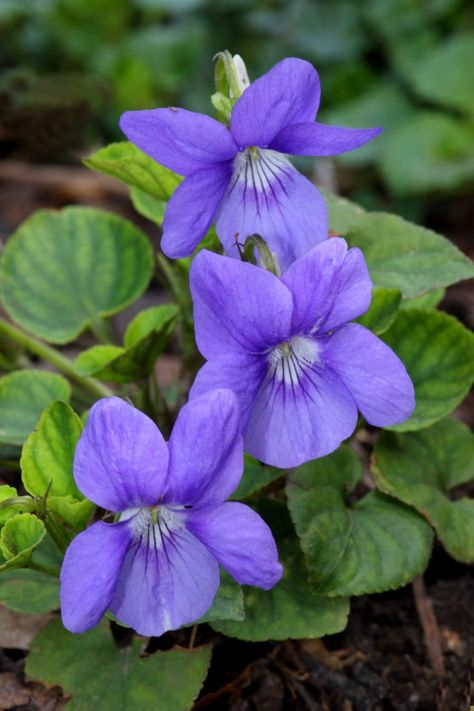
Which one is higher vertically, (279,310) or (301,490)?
(279,310)

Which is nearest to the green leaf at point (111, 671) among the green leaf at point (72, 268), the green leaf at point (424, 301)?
the green leaf at point (72, 268)

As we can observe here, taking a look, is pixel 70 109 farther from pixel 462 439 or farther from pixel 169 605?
pixel 169 605

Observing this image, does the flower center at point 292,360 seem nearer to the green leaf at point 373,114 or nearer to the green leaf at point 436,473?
the green leaf at point 436,473

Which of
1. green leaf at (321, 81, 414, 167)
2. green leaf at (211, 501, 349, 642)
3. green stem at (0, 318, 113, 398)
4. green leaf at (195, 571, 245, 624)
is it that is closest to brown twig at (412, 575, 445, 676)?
green leaf at (211, 501, 349, 642)

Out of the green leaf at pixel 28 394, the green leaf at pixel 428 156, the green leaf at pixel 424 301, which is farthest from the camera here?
the green leaf at pixel 428 156

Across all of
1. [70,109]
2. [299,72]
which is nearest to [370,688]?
[299,72]

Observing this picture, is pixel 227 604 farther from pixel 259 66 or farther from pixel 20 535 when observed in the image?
pixel 259 66
